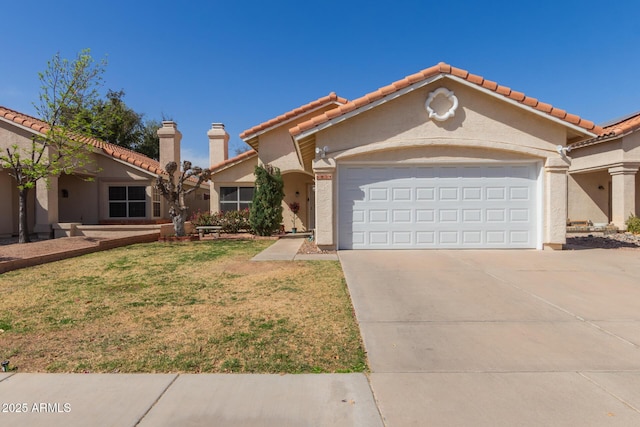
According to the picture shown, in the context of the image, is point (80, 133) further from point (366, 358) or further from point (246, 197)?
point (366, 358)

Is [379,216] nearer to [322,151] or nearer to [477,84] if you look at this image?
[322,151]

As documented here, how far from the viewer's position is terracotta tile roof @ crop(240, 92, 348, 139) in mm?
15469

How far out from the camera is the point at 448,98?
31.7ft

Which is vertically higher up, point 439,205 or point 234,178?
point 234,178

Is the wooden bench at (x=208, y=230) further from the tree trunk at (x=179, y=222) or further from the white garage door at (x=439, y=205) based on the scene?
the white garage door at (x=439, y=205)

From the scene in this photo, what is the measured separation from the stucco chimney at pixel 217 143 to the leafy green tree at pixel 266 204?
595 cm

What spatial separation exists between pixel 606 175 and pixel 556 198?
10.9 meters

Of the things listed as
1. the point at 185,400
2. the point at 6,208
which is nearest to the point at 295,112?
the point at 6,208

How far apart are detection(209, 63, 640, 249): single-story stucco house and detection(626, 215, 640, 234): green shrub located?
6500 millimetres

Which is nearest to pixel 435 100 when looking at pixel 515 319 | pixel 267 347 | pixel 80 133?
pixel 515 319

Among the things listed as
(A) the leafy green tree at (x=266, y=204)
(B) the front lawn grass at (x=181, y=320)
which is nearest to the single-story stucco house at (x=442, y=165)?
(B) the front lawn grass at (x=181, y=320)

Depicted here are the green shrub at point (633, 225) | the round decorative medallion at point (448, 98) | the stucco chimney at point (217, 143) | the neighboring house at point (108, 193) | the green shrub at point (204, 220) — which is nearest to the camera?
the round decorative medallion at point (448, 98)

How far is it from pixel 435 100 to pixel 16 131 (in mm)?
15462

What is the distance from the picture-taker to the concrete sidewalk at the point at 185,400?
253cm
